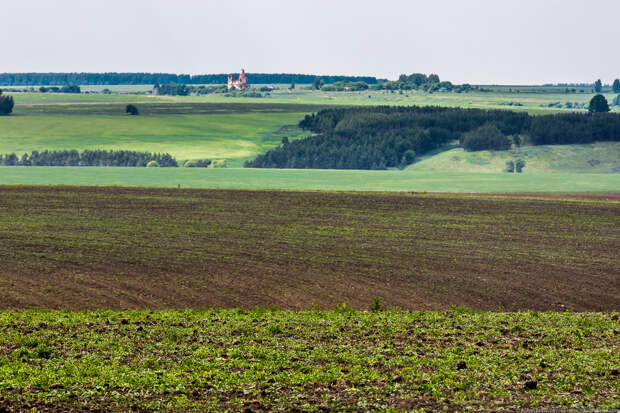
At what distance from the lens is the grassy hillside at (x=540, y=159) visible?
122250 millimetres

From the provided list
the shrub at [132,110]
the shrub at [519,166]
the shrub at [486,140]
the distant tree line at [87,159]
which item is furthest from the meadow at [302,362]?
the shrub at [132,110]

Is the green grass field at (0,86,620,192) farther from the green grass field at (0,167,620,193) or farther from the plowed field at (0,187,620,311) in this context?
A: the plowed field at (0,187,620,311)

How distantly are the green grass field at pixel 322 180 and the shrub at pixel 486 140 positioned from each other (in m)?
23.2

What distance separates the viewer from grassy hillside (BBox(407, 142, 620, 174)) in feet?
401

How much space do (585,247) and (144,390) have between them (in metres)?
30.7

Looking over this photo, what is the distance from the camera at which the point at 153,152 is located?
136 m

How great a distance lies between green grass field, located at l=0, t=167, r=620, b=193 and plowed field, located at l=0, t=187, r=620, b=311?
21222 mm

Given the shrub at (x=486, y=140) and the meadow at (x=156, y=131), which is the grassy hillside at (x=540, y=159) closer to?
the shrub at (x=486, y=140)

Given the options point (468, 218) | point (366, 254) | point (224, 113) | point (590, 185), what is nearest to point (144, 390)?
point (366, 254)

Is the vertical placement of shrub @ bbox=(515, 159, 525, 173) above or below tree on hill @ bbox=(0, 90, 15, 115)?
below

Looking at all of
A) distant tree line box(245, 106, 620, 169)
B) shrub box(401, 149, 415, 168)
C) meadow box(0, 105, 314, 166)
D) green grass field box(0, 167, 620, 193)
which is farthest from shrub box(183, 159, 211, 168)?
shrub box(401, 149, 415, 168)

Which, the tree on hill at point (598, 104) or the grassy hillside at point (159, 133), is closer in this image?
the grassy hillside at point (159, 133)

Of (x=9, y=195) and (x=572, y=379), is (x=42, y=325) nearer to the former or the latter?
(x=572, y=379)

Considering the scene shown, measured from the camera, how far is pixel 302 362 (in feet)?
59.7
